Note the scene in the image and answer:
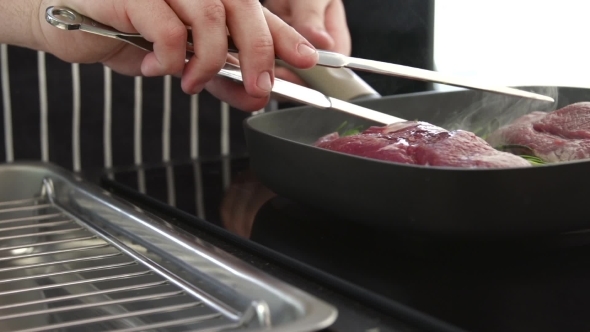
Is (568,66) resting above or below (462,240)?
above

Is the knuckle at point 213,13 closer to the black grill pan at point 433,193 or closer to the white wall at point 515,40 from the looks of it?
the black grill pan at point 433,193

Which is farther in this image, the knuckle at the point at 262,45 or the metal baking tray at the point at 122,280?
the knuckle at the point at 262,45

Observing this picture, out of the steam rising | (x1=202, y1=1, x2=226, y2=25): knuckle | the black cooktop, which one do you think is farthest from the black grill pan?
the steam rising

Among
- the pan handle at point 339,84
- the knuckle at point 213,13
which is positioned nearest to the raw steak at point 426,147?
the knuckle at point 213,13

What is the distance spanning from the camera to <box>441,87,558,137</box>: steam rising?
91cm

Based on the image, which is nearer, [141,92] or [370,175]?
[370,175]

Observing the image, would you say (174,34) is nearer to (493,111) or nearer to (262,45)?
(262,45)

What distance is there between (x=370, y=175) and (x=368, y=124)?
1.29 feet

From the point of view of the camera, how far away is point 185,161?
1147 mm

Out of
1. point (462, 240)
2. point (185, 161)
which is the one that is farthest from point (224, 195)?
point (462, 240)

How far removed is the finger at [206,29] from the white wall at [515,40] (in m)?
0.47

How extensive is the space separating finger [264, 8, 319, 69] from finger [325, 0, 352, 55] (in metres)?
0.37

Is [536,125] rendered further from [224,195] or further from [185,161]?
[185,161]

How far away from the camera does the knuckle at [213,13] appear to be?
75 centimetres
